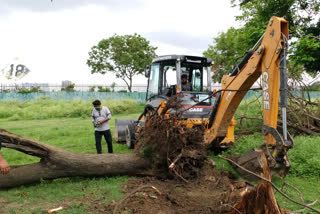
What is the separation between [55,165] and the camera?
507 cm

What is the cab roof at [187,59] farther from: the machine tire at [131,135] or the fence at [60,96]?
the fence at [60,96]

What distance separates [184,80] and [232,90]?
2371 mm

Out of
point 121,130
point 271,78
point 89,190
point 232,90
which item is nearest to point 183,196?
point 89,190

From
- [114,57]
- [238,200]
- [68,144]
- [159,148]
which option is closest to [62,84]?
[114,57]

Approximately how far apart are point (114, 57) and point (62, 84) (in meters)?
6.56

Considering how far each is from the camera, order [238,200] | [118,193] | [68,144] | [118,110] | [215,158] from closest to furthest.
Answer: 1. [238,200]
2. [118,193]
3. [215,158]
4. [68,144]
5. [118,110]

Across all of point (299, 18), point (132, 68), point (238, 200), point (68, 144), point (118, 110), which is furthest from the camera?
point (132, 68)

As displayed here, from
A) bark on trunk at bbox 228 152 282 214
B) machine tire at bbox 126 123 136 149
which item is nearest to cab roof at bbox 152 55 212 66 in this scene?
machine tire at bbox 126 123 136 149

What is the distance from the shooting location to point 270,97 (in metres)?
4.34

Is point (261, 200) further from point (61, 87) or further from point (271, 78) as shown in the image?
point (61, 87)

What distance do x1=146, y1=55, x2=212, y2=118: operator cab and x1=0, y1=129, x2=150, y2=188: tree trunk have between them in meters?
2.22

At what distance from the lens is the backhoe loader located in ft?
13.7

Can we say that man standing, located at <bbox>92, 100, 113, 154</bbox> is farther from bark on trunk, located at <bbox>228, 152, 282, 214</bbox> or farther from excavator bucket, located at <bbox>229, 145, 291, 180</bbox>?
bark on trunk, located at <bbox>228, 152, 282, 214</bbox>

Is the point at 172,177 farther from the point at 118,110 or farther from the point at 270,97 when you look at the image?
the point at 118,110
